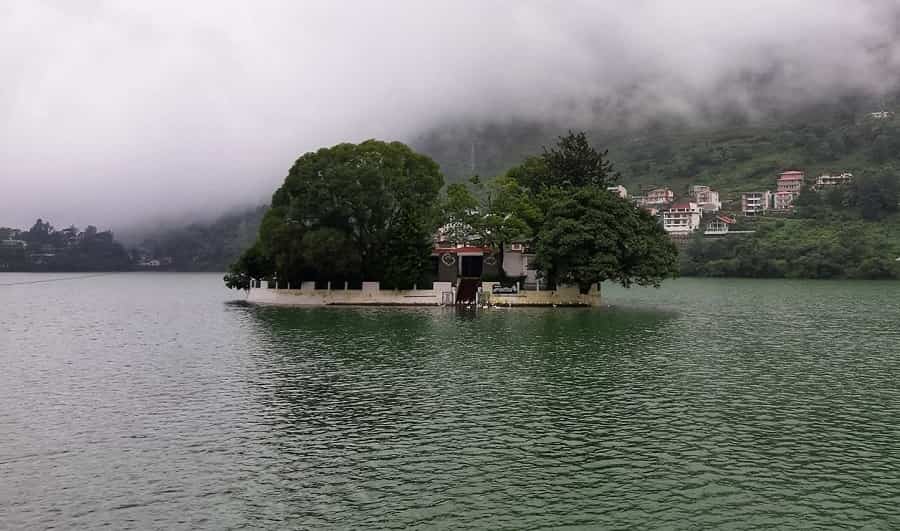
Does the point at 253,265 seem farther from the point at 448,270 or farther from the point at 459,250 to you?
the point at 459,250

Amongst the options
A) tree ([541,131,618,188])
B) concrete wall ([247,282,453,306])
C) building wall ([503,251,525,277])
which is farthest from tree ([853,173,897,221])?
concrete wall ([247,282,453,306])

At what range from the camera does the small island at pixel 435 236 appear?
6838 centimetres

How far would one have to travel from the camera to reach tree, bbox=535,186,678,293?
6606 cm

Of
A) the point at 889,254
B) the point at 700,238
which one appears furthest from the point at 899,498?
the point at 700,238

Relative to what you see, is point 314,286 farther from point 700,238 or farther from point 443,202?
point 700,238

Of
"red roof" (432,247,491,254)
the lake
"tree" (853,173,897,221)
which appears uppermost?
"tree" (853,173,897,221)

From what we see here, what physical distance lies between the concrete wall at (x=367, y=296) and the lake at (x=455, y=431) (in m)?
28.0

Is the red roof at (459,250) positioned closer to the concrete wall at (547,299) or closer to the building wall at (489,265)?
the building wall at (489,265)

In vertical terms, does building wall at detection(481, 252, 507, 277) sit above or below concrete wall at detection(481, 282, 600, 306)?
above

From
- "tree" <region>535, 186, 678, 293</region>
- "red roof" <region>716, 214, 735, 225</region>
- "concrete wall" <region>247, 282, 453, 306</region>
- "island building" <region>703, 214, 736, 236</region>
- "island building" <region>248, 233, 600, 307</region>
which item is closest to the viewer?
"tree" <region>535, 186, 678, 293</region>

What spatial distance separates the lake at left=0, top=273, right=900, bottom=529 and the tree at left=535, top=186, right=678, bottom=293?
64.4 feet

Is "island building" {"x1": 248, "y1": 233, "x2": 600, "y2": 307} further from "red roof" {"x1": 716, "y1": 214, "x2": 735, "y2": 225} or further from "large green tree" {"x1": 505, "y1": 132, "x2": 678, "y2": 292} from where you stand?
"red roof" {"x1": 716, "y1": 214, "x2": 735, "y2": 225}

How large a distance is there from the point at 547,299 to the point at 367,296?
2047 centimetres

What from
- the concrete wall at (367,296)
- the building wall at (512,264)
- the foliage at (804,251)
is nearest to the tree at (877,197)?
the foliage at (804,251)
